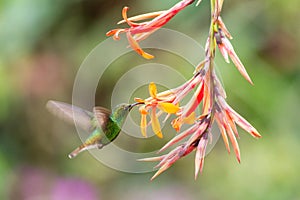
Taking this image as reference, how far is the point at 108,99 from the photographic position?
2.35 m

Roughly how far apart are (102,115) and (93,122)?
6cm

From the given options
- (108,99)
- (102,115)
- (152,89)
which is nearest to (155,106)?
(152,89)

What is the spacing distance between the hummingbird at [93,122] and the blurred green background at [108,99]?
35.6 inches

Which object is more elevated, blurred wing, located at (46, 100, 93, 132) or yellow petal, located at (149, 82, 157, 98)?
yellow petal, located at (149, 82, 157, 98)

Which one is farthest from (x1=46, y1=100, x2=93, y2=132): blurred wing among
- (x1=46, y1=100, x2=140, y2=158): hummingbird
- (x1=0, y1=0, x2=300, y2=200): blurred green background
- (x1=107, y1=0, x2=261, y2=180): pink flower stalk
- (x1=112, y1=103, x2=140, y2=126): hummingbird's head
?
(x1=0, y1=0, x2=300, y2=200): blurred green background

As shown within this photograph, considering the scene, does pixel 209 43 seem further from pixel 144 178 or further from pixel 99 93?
pixel 99 93

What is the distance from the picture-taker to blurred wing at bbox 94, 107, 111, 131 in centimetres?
77

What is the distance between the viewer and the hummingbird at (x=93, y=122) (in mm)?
763

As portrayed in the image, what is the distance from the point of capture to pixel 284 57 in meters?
1.92

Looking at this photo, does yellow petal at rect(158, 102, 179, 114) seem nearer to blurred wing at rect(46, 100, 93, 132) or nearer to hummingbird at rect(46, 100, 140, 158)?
hummingbird at rect(46, 100, 140, 158)

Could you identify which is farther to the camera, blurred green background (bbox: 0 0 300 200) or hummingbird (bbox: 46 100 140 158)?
blurred green background (bbox: 0 0 300 200)

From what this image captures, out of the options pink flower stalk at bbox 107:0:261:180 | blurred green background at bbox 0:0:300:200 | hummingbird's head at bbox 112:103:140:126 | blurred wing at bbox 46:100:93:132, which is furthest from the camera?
blurred green background at bbox 0:0:300:200

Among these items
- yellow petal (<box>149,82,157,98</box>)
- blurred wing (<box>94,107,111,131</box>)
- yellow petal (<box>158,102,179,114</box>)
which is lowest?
blurred wing (<box>94,107,111,131</box>)

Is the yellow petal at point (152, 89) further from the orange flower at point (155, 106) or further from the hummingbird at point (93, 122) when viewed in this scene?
the hummingbird at point (93, 122)
